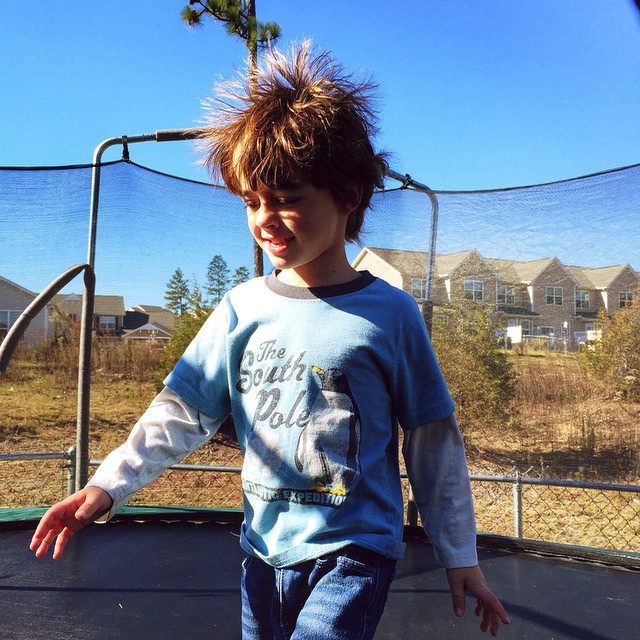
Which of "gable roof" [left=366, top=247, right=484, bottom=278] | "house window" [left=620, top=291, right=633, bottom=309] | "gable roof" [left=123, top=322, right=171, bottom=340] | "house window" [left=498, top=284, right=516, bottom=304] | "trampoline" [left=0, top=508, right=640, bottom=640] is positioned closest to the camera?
"trampoline" [left=0, top=508, right=640, bottom=640]

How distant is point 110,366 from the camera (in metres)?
2.82

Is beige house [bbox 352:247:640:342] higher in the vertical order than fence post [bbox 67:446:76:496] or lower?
higher

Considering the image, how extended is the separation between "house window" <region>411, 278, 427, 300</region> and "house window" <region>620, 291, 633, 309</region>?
713 mm

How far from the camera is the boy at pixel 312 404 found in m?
0.75

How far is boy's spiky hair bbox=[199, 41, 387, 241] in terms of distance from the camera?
0.79m

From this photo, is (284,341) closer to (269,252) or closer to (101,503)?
(269,252)

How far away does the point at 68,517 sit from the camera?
27.9 inches

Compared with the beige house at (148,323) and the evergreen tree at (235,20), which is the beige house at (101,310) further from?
the evergreen tree at (235,20)

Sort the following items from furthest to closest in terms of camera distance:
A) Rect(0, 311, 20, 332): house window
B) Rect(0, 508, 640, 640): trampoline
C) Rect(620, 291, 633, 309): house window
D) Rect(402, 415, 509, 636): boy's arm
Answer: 1. Rect(0, 311, 20, 332): house window
2. Rect(620, 291, 633, 309): house window
3. Rect(0, 508, 640, 640): trampoline
4. Rect(402, 415, 509, 636): boy's arm

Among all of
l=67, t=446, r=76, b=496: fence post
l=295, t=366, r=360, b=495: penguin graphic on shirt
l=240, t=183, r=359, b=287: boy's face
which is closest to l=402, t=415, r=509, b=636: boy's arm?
l=295, t=366, r=360, b=495: penguin graphic on shirt

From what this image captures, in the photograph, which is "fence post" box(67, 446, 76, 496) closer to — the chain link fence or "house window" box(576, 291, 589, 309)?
the chain link fence

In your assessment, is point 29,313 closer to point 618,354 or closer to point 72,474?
point 72,474

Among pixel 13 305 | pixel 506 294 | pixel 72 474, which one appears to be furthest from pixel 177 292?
pixel 506 294

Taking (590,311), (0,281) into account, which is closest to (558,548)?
(590,311)
